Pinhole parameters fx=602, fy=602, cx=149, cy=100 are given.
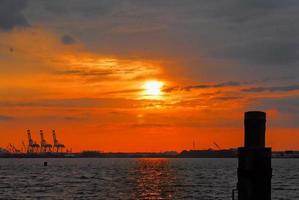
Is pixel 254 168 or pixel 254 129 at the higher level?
pixel 254 129

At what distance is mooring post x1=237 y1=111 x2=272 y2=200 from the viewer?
1341cm

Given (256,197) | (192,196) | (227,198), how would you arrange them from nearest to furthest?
(256,197) < (227,198) < (192,196)

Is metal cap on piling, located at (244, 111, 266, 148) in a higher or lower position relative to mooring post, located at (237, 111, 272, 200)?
higher

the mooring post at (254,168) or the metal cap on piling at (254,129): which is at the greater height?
the metal cap on piling at (254,129)

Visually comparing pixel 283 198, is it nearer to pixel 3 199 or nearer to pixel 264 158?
pixel 3 199

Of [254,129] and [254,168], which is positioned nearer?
[254,168]

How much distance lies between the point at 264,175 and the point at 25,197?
6574 centimetres

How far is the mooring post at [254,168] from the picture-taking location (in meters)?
13.4

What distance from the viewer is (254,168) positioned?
527 inches

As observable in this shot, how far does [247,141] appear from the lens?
13.5 meters

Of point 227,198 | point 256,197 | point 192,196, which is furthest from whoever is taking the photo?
point 192,196

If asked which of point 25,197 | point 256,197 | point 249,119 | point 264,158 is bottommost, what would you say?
point 25,197

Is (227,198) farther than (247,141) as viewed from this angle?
Yes

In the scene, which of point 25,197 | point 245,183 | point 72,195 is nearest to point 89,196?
point 72,195
